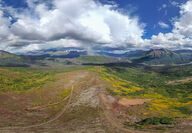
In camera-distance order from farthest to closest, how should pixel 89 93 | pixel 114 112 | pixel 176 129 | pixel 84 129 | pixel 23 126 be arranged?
pixel 89 93 < pixel 114 112 < pixel 23 126 < pixel 84 129 < pixel 176 129

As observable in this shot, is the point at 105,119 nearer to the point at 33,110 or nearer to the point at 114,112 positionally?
the point at 114,112

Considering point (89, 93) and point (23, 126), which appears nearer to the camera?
point (23, 126)

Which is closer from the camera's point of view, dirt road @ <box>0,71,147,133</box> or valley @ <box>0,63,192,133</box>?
dirt road @ <box>0,71,147,133</box>

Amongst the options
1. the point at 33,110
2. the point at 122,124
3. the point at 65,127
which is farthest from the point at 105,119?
the point at 33,110

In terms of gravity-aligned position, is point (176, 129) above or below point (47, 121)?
above

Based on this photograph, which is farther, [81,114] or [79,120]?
[81,114]

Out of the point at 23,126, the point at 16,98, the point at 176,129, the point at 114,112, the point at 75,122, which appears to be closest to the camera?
the point at 176,129

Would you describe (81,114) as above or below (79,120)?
below

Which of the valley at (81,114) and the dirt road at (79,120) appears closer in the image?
the dirt road at (79,120)

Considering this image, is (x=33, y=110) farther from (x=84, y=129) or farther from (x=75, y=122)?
(x=84, y=129)
